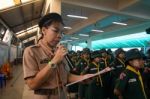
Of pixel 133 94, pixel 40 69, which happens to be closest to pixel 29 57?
pixel 40 69

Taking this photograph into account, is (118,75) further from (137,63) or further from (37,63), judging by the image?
(37,63)

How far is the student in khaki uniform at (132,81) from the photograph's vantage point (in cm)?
362

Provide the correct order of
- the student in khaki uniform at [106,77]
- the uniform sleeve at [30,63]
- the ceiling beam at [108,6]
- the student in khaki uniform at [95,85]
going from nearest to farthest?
the uniform sleeve at [30,63], the student in khaki uniform at [95,85], the student in khaki uniform at [106,77], the ceiling beam at [108,6]

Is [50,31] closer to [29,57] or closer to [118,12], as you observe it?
[29,57]

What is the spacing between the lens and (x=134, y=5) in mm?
9953

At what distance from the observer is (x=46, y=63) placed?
70.9 inches

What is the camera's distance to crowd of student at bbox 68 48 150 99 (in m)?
3.66

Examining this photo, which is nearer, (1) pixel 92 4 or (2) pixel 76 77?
(2) pixel 76 77

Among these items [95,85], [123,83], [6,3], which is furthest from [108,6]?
[123,83]

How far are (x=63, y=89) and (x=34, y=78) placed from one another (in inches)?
10.7

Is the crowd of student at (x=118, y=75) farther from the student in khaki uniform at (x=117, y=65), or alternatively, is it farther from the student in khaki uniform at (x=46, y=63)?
the student in khaki uniform at (x=46, y=63)

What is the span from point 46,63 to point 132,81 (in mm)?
2190

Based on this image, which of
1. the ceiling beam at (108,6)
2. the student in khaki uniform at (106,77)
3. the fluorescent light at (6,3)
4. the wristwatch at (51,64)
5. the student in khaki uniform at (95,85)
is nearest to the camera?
the wristwatch at (51,64)

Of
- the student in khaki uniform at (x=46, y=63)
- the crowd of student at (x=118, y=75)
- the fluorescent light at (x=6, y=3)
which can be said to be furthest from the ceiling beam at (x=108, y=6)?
the student in khaki uniform at (x=46, y=63)
